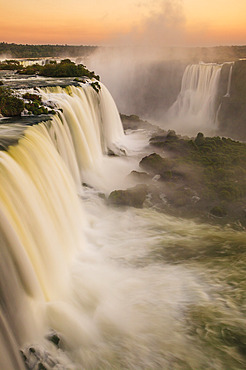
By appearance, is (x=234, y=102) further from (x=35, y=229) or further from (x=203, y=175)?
(x=35, y=229)

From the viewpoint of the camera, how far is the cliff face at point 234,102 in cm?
3080

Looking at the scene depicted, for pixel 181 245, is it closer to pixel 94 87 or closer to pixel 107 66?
pixel 94 87

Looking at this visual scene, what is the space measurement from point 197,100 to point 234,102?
168 inches

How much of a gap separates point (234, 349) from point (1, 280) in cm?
405

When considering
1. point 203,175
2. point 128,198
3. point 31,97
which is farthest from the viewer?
point 203,175

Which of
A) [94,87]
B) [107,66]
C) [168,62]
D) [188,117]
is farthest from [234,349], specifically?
[107,66]

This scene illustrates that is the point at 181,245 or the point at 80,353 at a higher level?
the point at 80,353

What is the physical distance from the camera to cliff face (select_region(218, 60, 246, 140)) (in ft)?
101

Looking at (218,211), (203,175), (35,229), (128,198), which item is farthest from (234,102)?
(35,229)

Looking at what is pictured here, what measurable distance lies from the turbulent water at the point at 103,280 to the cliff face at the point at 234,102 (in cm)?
2264

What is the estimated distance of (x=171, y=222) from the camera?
10.9 m

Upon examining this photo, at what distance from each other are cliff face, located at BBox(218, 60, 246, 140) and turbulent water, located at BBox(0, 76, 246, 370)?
2264 centimetres

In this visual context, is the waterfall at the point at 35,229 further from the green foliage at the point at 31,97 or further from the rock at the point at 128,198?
the rock at the point at 128,198

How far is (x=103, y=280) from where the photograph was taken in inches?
295
